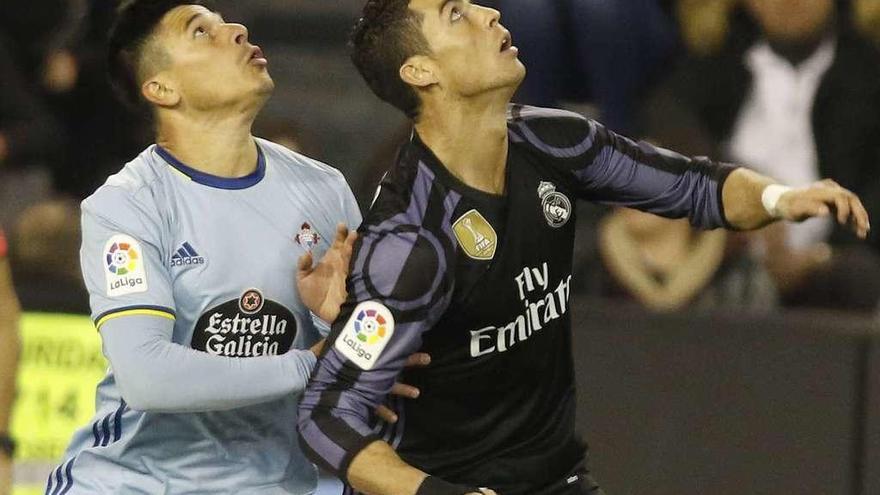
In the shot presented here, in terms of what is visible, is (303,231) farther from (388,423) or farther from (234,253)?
(388,423)

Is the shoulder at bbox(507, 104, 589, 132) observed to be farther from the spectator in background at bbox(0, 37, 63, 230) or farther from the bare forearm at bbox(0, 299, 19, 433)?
the spectator in background at bbox(0, 37, 63, 230)

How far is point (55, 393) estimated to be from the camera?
7781 millimetres

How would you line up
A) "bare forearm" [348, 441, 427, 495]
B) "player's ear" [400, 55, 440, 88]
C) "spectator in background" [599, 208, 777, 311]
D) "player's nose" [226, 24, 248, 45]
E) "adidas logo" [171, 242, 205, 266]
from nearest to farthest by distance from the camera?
"bare forearm" [348, 441, 427, 495]
"adidas logo" [171, 242, 205, 266]
"player's ear" [400, 55, 440, 88]
"player's nose" [226, 24, 248, 45]
"spectator in background" [599, 208, 777, 311]

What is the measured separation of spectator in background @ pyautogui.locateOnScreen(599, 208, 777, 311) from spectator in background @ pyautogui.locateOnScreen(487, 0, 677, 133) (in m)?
0.56

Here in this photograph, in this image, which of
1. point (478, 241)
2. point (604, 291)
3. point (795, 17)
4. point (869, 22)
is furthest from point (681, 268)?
point (478, 241)

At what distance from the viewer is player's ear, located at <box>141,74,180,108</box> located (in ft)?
13.8

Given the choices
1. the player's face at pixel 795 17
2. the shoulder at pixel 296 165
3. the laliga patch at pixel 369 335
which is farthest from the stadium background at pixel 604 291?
the laliga patch at pixel 369 335

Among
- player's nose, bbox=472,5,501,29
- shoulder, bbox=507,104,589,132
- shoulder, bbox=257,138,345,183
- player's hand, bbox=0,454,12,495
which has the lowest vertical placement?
player's hand, bbox=0,454,12,495

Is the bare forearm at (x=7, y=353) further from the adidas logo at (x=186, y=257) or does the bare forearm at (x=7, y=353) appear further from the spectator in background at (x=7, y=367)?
the adidas logo at (x=186, y=257)

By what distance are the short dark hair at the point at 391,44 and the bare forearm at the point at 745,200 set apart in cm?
81

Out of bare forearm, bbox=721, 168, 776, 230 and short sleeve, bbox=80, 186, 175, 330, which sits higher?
bare forearm, bbox=721, 168, 776, 230

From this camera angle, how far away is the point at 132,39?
14.1 feet

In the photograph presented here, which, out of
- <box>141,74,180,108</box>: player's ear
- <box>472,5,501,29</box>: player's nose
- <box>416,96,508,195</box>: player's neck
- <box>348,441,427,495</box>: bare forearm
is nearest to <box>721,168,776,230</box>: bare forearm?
<box>416,96,508,195</box>: player's neck

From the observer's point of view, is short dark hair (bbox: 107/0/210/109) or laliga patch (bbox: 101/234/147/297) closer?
laliga patch (bbox: 101/234/147/297)
